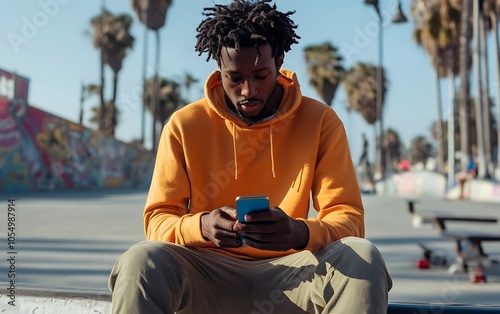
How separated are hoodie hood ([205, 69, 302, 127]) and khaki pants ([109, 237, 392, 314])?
54 centimetres

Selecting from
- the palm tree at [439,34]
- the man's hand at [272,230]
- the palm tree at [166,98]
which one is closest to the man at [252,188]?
the man's hand at [272,230]

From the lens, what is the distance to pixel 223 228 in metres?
1.95

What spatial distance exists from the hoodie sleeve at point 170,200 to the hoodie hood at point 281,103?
198mm

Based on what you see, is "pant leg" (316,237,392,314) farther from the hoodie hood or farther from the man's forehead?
the man's forehead

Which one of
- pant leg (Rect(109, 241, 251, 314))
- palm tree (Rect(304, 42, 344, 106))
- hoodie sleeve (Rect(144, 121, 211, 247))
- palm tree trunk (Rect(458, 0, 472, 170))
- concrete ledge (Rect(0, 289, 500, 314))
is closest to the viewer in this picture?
pant leg (Rect(109, 241, 251, 314))

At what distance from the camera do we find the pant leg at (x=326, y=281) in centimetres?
180

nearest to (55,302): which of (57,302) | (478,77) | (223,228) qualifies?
(57,302)

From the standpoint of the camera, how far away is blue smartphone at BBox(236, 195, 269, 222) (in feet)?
6.13

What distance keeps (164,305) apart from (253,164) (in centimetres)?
73

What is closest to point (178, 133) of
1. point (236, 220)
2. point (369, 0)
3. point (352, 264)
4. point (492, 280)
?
point (236, 220)

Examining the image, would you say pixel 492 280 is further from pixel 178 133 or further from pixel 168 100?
pixel 168 100

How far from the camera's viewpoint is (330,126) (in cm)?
234

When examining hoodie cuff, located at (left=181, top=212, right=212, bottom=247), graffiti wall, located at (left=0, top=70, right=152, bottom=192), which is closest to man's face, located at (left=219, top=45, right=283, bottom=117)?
hoodie cuff, located at (left=181, top=212, right=212, bottom=247)

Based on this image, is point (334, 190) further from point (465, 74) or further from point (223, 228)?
point (465, 74)
